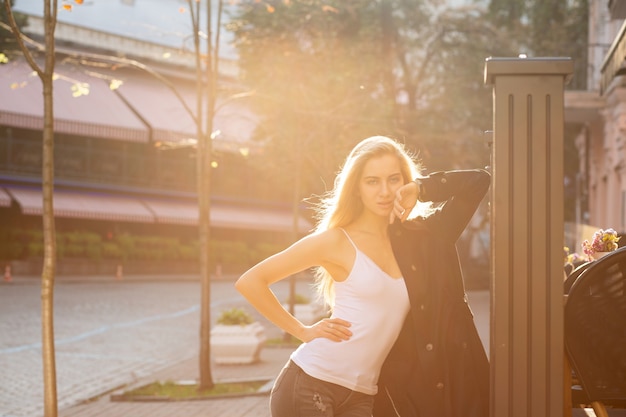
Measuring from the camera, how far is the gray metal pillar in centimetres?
299

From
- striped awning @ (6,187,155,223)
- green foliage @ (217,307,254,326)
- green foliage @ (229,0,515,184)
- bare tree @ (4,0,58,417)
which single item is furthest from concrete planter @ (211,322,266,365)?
striped awning @ (6,187,155,223)

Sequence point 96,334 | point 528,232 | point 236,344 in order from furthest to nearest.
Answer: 1. point 96,334
2. point 236,344
3. point 528,232

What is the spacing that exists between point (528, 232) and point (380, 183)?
0.80 metres

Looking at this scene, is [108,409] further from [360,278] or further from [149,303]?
[149,303]

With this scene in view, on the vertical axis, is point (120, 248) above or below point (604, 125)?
below

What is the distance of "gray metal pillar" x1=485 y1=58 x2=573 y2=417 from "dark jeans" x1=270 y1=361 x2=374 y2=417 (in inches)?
27.5

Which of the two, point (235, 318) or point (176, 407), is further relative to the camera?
point (235, 318)

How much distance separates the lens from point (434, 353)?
11.0ft

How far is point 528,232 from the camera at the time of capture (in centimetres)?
300

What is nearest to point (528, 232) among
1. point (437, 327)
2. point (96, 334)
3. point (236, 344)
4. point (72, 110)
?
point (437, 327)

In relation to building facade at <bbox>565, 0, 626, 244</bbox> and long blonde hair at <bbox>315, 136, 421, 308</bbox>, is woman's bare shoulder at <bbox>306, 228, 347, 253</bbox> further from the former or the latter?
building facade at <bbox>565, 0, 626, 244</bbox>

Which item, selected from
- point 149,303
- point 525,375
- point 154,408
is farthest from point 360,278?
point 149,303

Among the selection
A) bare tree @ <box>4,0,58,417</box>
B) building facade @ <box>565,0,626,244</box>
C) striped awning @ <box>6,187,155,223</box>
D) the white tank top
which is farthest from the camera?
striped awning @ <box>6,187,155,223</box>

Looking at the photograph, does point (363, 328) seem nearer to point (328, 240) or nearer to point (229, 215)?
point (328, 240)
